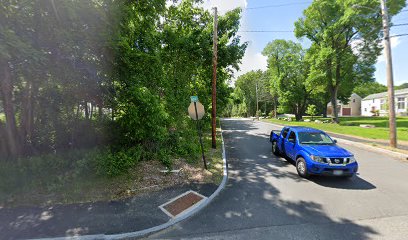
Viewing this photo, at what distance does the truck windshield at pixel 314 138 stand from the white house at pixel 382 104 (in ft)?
115

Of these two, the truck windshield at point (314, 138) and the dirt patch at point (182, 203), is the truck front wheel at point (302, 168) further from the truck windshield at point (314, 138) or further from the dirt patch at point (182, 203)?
the dirt patch at point (182, 203)

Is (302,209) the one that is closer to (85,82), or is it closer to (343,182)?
(343,182)

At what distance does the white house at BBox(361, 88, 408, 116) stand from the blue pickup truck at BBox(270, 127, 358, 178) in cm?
3538

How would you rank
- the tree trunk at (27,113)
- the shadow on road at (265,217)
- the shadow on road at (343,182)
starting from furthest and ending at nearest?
the tree trunk at (27,113)
the shadow on road at (343,182)
the shadow on road at (265,217)

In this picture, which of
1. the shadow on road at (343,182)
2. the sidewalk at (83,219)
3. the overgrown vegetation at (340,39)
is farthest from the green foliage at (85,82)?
the overgrown vegetation at (340,39)

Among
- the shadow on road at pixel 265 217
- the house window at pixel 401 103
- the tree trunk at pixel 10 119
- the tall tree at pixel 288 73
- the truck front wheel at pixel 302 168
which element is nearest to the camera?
the shadow on road at pixel 265 217

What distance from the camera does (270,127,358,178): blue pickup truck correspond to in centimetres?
648

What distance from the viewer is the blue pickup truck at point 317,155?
6.48 metres

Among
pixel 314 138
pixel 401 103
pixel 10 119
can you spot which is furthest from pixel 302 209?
pixel 401 103

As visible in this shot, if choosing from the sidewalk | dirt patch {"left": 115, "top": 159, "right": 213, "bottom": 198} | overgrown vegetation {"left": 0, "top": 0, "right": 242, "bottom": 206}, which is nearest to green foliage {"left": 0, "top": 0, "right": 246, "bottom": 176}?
overgrown vegetation {"left": 0, "top": 0, "right": 242, "bottom": 206}

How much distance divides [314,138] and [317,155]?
171cm

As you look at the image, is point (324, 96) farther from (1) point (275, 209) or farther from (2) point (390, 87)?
(1) point (275, 209)

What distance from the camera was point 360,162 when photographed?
9.30 meters

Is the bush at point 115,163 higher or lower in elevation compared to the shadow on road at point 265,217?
higher
